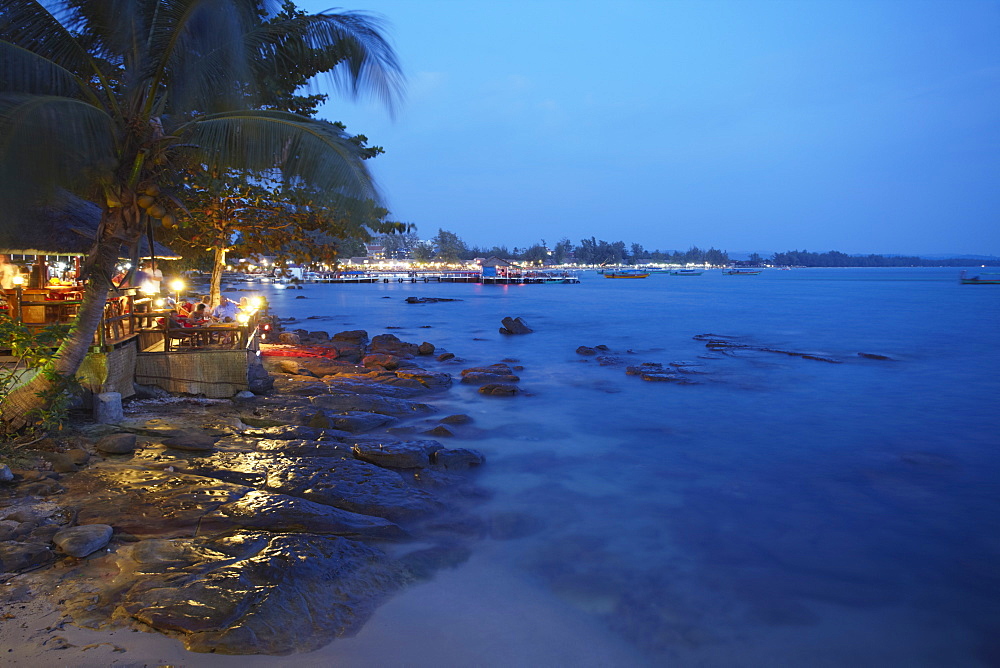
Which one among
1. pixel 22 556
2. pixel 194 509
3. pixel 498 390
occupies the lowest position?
pixel 498 390

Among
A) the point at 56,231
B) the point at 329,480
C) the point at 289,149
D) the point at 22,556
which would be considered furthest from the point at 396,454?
the point at 56,231

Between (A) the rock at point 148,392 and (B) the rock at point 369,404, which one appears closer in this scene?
(A) the rock at point 148,392

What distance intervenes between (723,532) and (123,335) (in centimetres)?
980

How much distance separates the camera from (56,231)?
1099 cm

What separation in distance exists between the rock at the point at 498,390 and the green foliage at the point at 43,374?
354 inches

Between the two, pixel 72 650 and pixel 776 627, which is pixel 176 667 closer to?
pixel 72 650

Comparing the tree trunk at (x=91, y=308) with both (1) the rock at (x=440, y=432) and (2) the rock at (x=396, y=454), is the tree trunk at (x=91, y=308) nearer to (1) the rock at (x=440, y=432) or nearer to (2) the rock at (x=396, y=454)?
(2) the rock at (x=396, y=454)

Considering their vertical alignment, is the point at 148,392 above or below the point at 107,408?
below

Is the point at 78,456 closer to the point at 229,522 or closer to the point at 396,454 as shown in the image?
the point at 229,522

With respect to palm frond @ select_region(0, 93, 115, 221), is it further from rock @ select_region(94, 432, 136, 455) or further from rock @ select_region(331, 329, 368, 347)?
rock @ select_region(331, 329, 368, 347)

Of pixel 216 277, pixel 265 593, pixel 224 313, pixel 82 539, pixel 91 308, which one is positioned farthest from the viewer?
pixel 216 277

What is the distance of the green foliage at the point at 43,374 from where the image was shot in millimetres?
7621

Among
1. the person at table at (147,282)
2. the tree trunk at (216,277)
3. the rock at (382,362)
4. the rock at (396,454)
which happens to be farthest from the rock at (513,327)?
the rock at (396,454)

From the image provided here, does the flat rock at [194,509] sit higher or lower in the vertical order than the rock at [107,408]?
lower
